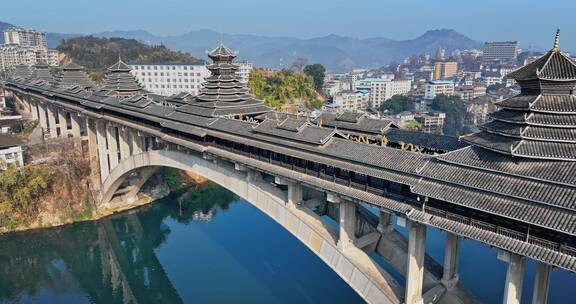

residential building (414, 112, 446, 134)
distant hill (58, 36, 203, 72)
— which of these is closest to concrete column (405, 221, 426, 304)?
residential building (414, 112, 446, 134)

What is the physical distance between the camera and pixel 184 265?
3253 centimetres

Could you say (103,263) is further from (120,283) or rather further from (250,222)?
(250,222)

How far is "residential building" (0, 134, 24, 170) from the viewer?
38.4 meters

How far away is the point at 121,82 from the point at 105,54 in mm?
79196

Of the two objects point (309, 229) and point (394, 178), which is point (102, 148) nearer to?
point (309, 229)

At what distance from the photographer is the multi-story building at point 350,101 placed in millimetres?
98375

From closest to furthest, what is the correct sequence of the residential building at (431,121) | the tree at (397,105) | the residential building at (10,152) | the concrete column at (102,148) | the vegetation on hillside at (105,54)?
1. the residential building at (10,152)
2. the concrete column at (102,148)
3. the residential building at (431,121)
4. the tree at (397,105)
5. the vegetation on hillside at (105,54)

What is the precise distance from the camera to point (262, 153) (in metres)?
22.4

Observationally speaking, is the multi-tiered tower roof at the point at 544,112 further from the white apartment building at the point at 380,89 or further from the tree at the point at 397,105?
the white apartment building at the point at 380,89

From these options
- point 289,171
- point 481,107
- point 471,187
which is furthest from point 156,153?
point 481,107

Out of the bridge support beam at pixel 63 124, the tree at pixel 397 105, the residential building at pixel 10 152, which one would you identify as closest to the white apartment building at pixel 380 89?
the tree at pixel 397 105

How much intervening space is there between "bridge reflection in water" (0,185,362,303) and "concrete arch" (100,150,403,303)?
7833 millimetres

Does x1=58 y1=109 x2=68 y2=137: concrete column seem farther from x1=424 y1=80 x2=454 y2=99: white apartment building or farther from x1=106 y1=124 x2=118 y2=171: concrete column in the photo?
x1=424 y1=80 x2=454 y2=99: white apartment building

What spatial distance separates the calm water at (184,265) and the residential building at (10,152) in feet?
23.9
